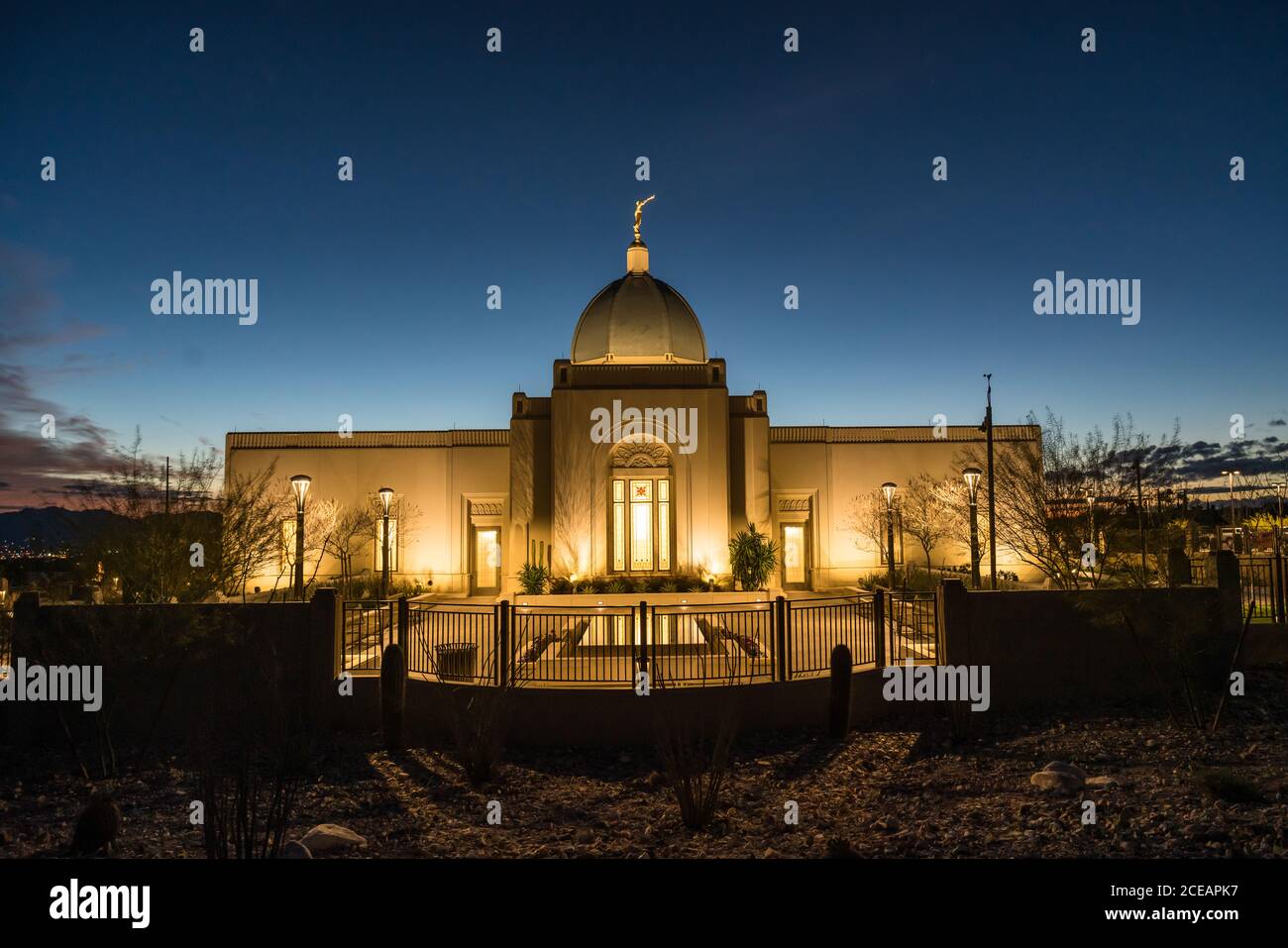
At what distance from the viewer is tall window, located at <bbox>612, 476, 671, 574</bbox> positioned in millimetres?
22109

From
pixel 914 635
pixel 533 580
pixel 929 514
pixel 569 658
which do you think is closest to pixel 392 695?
pixel 569 658

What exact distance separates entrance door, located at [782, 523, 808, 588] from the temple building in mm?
49

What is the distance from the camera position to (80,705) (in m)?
10.4

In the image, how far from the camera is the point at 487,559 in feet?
85.0

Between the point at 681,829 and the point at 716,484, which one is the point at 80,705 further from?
the point at 716,484

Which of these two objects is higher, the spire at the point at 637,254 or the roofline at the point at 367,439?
the spire at the point at 637,254

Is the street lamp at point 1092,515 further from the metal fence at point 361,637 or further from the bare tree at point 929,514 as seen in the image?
the metal fence at point 361,637

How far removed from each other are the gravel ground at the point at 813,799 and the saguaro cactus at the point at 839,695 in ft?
0.82

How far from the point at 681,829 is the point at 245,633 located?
6360 millimetres

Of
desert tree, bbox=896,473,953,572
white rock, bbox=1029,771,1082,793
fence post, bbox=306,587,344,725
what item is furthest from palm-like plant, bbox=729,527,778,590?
white rock, bbox=1029,771,1082,793

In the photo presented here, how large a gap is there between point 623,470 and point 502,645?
40.9 feet

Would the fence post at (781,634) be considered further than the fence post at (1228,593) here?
No

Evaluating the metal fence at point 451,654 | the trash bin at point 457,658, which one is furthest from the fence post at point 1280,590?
the trash bin at point 457,658

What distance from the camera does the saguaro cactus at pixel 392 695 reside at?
1007 cm
